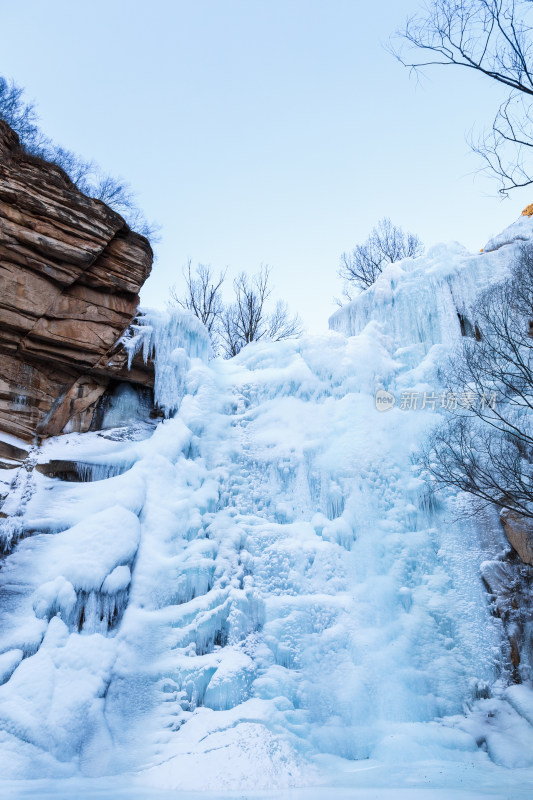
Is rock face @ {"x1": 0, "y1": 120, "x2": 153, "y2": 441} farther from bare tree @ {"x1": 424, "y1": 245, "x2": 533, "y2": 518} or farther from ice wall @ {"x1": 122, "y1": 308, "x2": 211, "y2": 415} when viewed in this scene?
bare tree @ {"x1": 424, "y1": 245, "x2": 533, "y2": 518}

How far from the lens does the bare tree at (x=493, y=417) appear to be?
17.9 feet

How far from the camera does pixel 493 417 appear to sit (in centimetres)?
582

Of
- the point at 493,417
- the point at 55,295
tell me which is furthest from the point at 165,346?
the point at 493,417

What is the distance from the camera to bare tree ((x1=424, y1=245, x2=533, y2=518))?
545cm

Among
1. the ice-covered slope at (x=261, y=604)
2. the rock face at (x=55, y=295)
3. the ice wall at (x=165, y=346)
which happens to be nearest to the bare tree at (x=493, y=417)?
the ice-covered slope at (x=261, y=604)

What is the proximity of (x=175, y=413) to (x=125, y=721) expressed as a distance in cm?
403

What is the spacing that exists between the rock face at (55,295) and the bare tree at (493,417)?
4.53 metres

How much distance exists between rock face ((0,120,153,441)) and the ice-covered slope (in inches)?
22.7

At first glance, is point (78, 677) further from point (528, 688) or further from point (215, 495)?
point (528, 688)

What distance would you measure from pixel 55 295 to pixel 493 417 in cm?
568

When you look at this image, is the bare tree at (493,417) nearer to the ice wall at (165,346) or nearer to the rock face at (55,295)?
the ice wall at (165,346)

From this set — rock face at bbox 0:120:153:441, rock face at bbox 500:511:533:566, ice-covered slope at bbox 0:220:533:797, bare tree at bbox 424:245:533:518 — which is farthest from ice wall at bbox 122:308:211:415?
rock face at bbox 500:511:533:566

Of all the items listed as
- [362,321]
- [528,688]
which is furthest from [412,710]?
[362,321]

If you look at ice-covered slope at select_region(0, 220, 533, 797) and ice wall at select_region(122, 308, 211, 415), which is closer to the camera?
ice-covered slope at select_region(0, 220, 533, 797)
